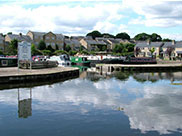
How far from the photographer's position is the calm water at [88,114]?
11384 millimetres

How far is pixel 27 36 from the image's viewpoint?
102 meters

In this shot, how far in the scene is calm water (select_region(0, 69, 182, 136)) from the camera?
11384mm

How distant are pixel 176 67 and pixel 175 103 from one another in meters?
35.2

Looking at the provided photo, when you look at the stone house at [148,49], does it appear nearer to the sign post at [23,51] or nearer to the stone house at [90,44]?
the stone house at [90,44]

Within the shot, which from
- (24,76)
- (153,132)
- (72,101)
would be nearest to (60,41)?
(24,76)

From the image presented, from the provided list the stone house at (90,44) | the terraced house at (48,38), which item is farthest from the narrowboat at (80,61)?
the stone house at (90,44)

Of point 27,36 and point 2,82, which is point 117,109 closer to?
point 2,82

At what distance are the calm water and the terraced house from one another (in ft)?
276

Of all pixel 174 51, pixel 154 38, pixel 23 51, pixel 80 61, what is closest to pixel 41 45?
pixel 80 61

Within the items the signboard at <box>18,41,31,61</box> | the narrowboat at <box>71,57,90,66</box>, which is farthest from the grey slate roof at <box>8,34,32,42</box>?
the signboard at <box>18,41,31,61</box>

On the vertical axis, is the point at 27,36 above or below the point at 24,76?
above

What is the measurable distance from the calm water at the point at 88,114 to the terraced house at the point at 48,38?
3312 inches

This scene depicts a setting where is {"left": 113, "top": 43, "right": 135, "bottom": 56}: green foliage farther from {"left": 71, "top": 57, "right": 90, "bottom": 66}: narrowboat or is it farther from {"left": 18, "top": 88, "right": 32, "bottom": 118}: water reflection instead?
{"left": 18, "top": 88, "right": 32, "bottom": 118}: water reflection

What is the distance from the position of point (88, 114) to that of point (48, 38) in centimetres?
9625
